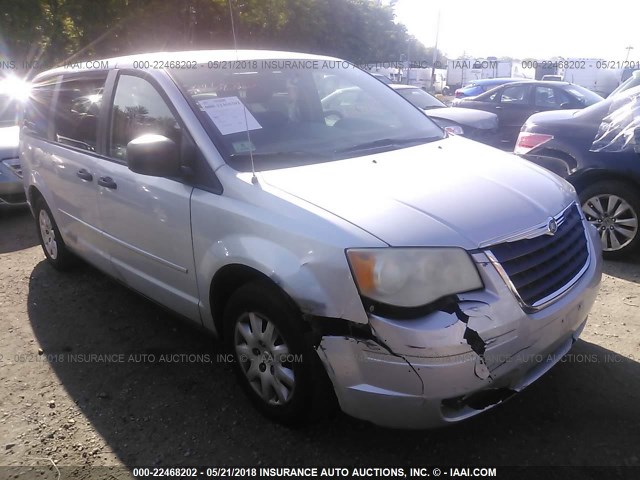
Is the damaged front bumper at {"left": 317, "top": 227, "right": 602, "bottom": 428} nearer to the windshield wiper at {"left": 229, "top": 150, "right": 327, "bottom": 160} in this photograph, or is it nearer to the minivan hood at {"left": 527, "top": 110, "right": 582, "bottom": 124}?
the windshield wiper at {"left": 229, "top": 150, "right": 327, "bottom": 160}

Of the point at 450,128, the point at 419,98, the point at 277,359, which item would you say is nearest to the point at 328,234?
the point at 277,359

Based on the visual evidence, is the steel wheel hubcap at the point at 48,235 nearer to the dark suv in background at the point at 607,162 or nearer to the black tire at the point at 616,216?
the dark suv in background at the point at 607,162

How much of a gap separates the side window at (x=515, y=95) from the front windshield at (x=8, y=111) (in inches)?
341

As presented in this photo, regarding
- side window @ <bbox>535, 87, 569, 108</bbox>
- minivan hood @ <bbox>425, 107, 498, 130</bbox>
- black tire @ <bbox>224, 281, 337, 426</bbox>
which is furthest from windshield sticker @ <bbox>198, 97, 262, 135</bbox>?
side window @ <bbox>535, 87, 569, 108</bbox>

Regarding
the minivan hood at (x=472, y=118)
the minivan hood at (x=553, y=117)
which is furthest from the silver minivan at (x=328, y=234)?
the minivan hood at (x=472, y=118)

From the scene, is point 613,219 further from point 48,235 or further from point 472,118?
point 48,235

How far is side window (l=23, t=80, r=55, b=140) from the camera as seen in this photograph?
4.39m

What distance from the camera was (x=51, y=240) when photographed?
4719 millimetres

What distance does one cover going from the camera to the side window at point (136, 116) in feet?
9.68

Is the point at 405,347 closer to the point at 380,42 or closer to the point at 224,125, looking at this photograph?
the point at 224,125

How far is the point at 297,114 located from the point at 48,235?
113 inches

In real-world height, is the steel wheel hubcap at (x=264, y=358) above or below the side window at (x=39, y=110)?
below

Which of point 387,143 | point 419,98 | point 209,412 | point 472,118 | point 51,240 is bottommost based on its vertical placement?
point 209,412

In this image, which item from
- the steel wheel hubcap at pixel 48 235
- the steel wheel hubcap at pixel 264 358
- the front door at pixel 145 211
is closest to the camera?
the steel wheel hubcap at pixel 264 358
